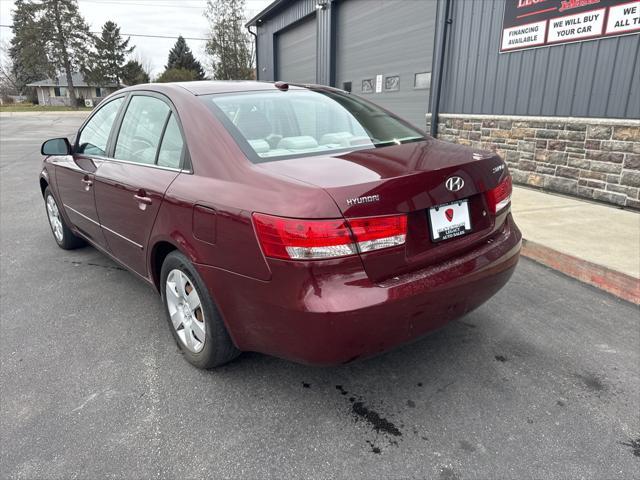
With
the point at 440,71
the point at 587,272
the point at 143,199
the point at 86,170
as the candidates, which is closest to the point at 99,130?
A: the point at 86,170

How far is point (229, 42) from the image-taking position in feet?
122

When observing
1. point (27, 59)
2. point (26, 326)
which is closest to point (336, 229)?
point (26, 326)

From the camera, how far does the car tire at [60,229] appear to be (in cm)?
464

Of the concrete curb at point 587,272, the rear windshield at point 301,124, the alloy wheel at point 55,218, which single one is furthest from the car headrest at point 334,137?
the alloy wheel at point 55,218

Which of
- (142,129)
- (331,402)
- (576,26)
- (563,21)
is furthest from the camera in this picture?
(563,21)

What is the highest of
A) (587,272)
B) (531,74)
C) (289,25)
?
(289,25)

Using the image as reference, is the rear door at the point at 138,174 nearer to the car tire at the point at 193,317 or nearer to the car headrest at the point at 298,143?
the car tire at the point at 193,317

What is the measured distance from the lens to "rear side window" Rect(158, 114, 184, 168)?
260 cm

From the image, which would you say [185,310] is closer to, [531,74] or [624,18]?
[624,18]

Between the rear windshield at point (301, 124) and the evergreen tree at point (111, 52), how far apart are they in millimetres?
64697

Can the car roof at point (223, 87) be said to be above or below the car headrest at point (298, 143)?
above

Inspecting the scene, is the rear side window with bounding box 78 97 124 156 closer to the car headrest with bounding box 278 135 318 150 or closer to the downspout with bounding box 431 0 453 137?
the car headrest with bounding box 278 135 318 150

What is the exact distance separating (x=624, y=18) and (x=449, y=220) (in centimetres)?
518

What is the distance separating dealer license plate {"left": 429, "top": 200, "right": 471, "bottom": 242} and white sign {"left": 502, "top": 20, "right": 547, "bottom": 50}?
566 centimetres
